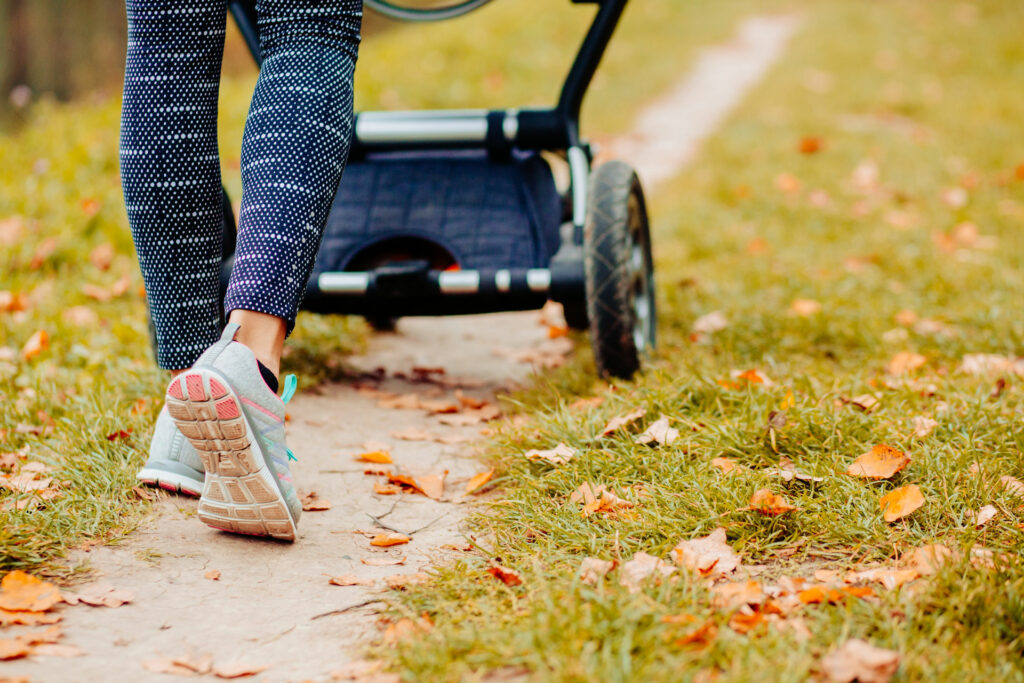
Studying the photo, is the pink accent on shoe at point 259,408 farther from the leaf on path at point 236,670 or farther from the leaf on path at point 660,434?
the leaf on path at point 660,434

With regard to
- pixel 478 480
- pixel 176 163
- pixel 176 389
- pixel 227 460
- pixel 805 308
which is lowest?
pixel 805 308

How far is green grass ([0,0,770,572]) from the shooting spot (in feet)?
5.36

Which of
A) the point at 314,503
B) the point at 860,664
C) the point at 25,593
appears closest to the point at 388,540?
the point at 314,503

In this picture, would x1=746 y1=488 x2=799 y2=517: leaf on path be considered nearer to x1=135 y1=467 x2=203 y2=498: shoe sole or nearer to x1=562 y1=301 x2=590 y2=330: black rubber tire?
x1=562 y1=301 x2=590 y2=330: black rubber tire

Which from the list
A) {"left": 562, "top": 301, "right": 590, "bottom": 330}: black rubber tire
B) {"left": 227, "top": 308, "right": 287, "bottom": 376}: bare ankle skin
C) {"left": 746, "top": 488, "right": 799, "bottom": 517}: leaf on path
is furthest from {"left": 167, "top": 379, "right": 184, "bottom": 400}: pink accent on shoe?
{"left": 562, "top": 301, "right": 590, "bottom": 330}: black rubber tire

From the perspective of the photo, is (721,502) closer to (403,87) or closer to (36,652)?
(36,652)

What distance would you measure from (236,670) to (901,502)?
1.02m

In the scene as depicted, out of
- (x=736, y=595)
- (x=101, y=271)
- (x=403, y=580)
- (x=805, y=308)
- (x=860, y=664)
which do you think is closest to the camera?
(x=860, y=664)

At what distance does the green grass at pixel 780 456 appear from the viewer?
1174 mm

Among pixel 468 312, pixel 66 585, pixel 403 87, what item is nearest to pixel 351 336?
pixel 468 312

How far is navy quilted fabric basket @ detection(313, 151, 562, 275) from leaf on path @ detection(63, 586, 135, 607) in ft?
3.21

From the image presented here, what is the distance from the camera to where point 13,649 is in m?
1.20

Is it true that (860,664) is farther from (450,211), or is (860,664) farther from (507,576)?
(450,211)

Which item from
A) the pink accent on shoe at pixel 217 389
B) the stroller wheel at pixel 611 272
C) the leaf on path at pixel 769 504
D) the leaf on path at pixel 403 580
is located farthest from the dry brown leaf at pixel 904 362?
the pink accent on shoe at pixel 217 389
